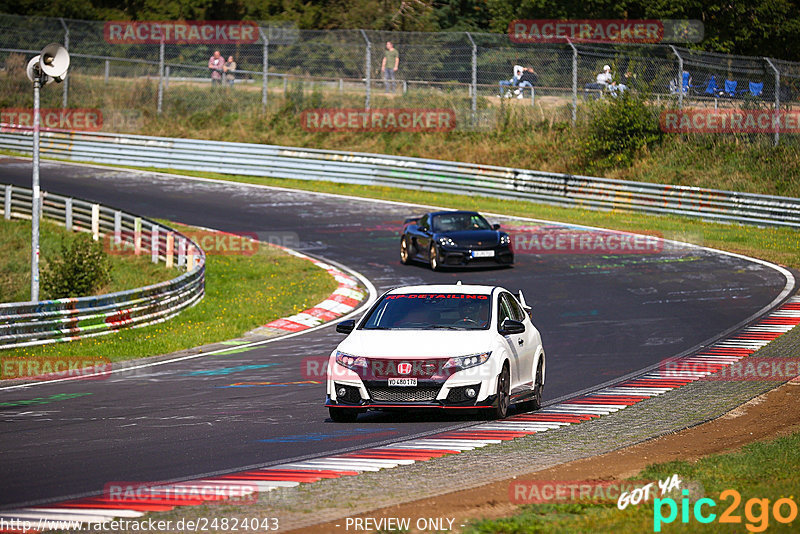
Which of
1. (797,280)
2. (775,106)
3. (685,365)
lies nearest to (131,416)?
(685,365)

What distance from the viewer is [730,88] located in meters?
34.4

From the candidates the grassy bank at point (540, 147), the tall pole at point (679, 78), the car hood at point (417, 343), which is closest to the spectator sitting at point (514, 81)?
the grassy bank at point (540, 147)

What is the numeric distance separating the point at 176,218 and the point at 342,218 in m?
4.91

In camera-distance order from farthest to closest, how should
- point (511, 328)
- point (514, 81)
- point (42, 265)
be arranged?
point (514, 81) → point (42, 265) → point (511, 328)

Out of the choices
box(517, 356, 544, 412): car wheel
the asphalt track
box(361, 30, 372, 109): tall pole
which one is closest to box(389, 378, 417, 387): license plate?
the asphalt track

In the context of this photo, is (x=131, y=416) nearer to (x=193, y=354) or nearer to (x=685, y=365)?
(x=193, y=354)

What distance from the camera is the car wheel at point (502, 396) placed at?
37.1ft

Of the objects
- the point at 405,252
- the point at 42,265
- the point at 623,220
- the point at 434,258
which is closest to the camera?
the point at 434,258

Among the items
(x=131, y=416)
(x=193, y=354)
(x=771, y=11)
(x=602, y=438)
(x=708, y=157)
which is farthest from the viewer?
(x=771, y=11)

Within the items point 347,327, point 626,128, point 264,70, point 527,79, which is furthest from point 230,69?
point 347,327

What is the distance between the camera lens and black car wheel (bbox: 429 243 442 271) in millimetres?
25141

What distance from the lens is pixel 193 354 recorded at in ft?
58.9

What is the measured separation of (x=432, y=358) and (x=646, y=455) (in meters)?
2.42

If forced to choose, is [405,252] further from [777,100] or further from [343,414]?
[343,414]
